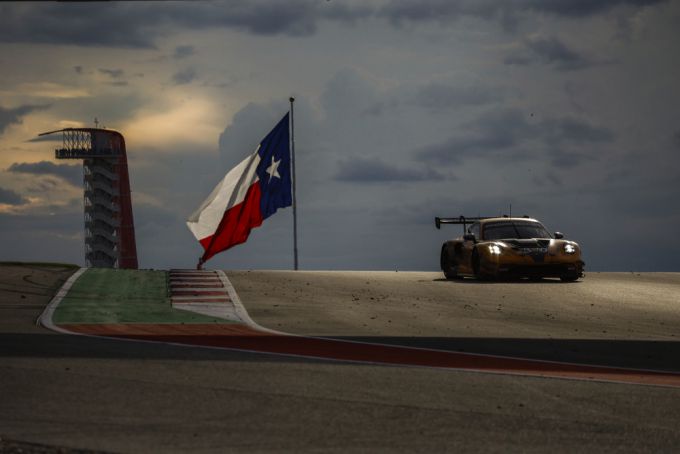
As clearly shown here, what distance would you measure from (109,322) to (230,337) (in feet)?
10.2

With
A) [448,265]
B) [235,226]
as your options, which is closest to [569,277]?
[448,265]

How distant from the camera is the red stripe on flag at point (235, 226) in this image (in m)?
29.2

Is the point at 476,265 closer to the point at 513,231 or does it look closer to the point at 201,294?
the point at 513,231

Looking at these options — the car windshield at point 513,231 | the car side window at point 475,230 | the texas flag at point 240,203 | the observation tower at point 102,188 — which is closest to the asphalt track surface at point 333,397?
the car windshield at point 513,231

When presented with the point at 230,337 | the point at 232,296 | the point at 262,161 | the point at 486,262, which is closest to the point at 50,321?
the point at 230,337

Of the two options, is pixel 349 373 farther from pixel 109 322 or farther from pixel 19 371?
pixel 109 322

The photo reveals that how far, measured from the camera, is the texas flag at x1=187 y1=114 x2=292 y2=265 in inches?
1153

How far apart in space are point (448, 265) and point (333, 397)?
1719 cm

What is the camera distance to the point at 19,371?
10.8 m

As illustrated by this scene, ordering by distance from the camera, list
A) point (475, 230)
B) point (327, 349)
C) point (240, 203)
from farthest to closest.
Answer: point (240, 203) → point (475, 230) → point (327, 349)

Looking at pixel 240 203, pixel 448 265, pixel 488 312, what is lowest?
pixel 488 312

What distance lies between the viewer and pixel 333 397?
968 centimetres

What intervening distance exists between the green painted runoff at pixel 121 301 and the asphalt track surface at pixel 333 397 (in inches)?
45.1

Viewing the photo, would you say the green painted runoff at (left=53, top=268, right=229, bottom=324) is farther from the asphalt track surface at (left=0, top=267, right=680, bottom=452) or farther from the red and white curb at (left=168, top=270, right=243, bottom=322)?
the asphalt track surface at (left=0, top=267, right=680, bottom=452)
